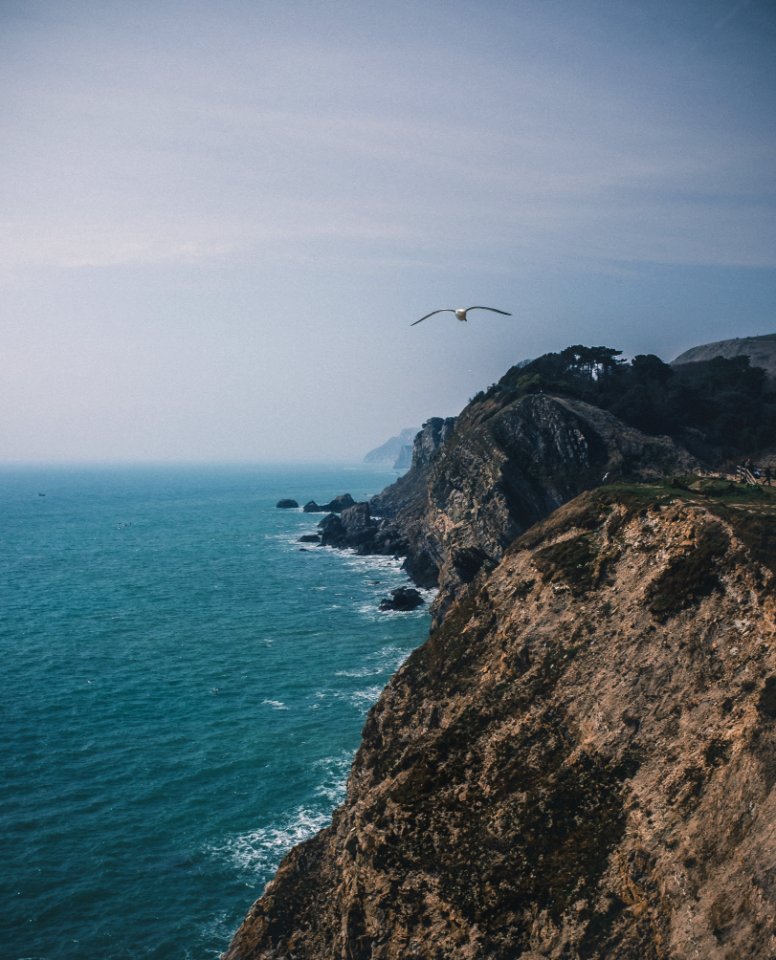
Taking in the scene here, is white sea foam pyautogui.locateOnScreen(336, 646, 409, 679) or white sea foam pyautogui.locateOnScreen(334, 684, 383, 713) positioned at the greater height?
white sea foam pyautogui.locateOnScreen(336, 646, 409, 679)

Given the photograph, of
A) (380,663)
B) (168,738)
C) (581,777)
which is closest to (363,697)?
(380,663)

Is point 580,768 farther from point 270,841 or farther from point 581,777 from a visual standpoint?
point 270,841

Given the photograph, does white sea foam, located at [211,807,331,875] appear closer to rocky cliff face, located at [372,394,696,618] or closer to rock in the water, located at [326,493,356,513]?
rocky cliff face, located at [372,394,696,618]

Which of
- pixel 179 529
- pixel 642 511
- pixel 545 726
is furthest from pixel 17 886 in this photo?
pixel 179 529

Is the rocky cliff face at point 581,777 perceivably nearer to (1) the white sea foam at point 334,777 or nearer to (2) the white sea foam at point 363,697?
(1) the white sea foam at point 334,777

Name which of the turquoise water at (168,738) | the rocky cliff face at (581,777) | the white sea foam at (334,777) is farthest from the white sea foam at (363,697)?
the rocky cliff face at (581,777)

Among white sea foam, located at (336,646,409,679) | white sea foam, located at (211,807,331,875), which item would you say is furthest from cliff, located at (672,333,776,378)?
white sea foam, located at (211,807,331,875)

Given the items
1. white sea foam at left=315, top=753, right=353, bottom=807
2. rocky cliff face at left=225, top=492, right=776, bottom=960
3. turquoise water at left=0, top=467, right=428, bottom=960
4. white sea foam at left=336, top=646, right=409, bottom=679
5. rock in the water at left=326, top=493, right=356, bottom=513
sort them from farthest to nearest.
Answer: rock in the water at left=326, top=493, right=356, bottom=513 < white sea foam at left=336, top=646, right=409, bottom=679 < white sea foam at left=315, top=753, right=353, bottom=807 < turquoise water at left=0, top=467, right=428, bottom=960 < rocky cliff face at left=225, top=492, right=776, bottom=960
